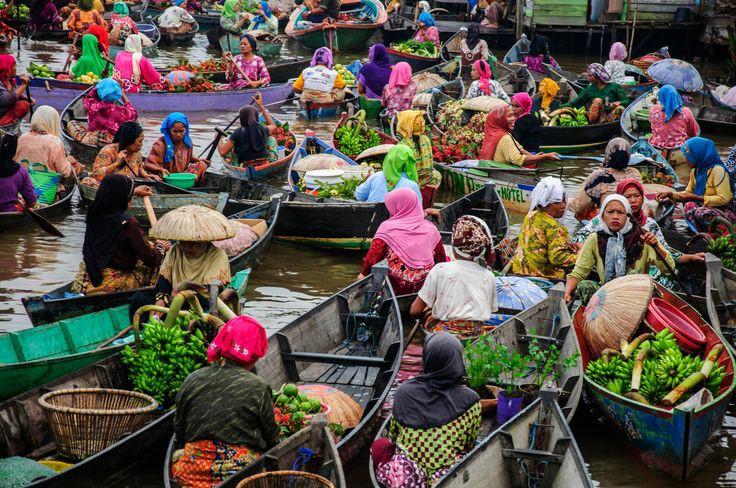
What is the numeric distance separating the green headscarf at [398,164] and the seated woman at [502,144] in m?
2.28

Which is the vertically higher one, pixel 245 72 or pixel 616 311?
pixel 245 72

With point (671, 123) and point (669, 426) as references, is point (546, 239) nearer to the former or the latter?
point (669, 426)

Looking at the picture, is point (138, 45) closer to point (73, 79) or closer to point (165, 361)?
point (73, 79)

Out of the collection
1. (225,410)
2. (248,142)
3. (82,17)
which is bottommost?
(225,410)

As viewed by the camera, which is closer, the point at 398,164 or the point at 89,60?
the point at 398,164

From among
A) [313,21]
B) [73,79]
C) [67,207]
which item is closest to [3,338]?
[67,207]

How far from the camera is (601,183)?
8766 millimetres

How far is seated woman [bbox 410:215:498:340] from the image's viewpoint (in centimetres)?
638

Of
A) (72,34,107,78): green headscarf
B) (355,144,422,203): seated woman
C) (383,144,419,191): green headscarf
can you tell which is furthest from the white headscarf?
(72,34,107,78): green headscarf

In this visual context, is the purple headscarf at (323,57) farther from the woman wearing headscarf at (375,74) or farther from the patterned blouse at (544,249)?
the patterned blouse at (544,249)

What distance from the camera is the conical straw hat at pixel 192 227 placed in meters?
6.72

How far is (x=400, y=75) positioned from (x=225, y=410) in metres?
9.96

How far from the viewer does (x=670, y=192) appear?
9.53m

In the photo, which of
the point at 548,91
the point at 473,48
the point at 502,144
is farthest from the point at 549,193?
the point at 473,48
